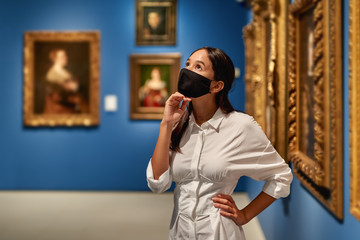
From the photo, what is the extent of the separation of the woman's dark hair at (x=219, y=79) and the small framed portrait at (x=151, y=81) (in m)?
4.34

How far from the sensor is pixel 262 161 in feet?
5.66

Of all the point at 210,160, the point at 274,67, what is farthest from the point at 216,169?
the point at 274,67

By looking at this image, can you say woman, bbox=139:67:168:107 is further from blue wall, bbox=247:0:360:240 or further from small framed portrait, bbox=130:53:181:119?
blue wall, bbox=247:0:360:240

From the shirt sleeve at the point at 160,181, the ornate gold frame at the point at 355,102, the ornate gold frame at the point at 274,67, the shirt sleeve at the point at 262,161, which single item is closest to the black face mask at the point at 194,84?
the shirt sleeve at the point at 262,161

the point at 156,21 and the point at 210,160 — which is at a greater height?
the point at 156,21

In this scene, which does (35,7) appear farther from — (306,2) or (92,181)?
(306,2)

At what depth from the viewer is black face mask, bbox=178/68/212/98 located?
1.72m

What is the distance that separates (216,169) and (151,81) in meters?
4.60

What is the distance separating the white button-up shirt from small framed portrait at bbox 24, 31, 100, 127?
4669 mm

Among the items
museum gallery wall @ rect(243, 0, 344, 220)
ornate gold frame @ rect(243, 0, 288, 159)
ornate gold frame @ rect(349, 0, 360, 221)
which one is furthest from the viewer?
ornate gold frame @ rect(243, 0, 288, 159)

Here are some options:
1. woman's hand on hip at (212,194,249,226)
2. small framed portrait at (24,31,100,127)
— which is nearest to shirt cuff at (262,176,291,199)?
woman's hand on hip at (212,194,249,226)

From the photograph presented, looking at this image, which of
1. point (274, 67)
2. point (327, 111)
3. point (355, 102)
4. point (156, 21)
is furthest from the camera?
point (156, 21)

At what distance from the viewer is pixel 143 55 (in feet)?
20.2

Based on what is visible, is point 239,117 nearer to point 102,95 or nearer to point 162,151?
point 162,151
